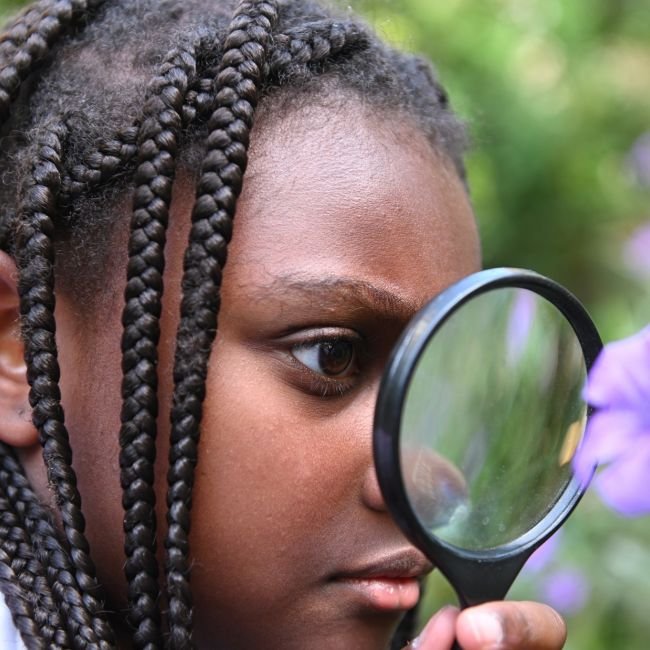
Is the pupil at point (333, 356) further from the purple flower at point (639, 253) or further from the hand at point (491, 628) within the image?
the purple flower at point (639, 253)

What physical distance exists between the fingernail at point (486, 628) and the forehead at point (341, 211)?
0.48m

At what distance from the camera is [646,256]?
411 centimetres

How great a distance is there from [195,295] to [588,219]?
4362mm

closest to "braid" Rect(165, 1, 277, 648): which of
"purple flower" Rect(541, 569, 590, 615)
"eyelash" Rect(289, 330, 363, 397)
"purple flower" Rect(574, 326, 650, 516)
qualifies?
"eyelash" Rect(289, 330, 363, 397)

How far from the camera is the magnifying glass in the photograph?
3.64ft

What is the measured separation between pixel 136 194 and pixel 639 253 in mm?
3157

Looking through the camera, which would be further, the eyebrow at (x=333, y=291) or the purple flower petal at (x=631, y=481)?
the eyebrow at (x=333, y=291)

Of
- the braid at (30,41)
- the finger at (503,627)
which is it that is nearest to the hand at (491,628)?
the finger at (503,627)

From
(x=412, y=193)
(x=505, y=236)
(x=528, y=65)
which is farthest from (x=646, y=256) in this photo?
(x=412, y=193)

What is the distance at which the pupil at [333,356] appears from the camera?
1494mm

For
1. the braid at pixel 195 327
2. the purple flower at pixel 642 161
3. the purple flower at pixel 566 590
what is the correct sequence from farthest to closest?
the purple flower at pixel 642 161 → the purple flower at pixel 566 590 → the braid at pixel 195 327

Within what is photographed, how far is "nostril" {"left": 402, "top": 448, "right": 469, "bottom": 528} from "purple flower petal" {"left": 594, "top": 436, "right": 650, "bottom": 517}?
0.59ft

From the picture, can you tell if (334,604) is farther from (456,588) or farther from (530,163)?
(530,163)

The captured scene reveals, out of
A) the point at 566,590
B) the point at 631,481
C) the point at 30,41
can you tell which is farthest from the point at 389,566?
the point at 566,590
